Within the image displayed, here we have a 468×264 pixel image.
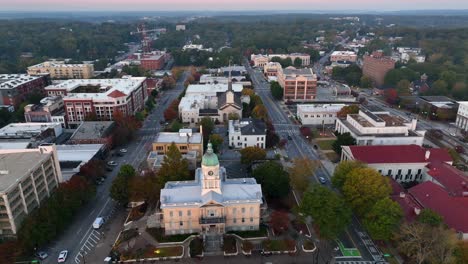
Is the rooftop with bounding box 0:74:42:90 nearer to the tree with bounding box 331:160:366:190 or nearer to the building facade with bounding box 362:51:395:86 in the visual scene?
the tree with bounding box 331:160:366:190

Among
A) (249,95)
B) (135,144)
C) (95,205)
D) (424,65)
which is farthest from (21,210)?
(424,65)

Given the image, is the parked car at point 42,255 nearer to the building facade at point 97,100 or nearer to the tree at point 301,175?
the tree at point 301,175

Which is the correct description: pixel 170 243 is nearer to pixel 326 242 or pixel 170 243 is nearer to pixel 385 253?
pixel 326 242

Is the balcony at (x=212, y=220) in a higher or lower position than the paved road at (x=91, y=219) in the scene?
higher

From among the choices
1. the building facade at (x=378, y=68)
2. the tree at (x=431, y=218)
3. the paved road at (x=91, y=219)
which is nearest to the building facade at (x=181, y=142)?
the paved road at (x=91, y=219)

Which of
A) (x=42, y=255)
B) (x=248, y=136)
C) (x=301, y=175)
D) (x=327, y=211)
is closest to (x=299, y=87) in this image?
(x=248, y=136)

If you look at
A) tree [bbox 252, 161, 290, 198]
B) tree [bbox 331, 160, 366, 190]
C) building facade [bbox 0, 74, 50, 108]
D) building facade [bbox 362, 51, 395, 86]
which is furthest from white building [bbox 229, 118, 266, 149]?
building facade [bbox 362, 51, 395, 86]
